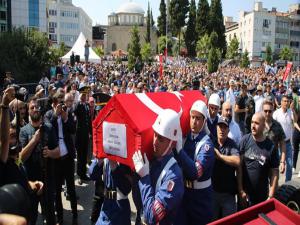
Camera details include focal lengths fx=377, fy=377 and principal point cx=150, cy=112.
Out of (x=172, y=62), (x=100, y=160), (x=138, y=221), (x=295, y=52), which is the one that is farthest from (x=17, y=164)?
(x=295, y=52)

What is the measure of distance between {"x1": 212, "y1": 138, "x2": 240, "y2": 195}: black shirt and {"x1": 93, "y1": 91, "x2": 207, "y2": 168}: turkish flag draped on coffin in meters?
1.19

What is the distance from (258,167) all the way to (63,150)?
295 cm

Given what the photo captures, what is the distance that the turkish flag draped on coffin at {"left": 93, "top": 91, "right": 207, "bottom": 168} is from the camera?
3209mm

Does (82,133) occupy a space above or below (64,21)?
below

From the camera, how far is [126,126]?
327 centimetres

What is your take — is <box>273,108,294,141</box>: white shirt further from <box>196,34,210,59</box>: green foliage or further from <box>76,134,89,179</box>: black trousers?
<box>196,34,210,59</box>: green foliage

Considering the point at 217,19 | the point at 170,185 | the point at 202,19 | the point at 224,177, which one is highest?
the point at 202,19

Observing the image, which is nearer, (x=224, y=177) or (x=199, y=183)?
(x=199, y=183)

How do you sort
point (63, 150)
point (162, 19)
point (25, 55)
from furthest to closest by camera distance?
point (162, 19) → point (25, 55) → point (63, 150)

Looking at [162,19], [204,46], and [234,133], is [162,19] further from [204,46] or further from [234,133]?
[234,133]

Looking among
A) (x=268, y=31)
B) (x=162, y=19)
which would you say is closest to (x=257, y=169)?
(x=162, y=19)

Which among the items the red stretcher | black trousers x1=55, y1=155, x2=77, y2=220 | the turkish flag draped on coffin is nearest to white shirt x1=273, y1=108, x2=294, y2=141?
black trousers x1=55, y1=155, x2=77, y2=220

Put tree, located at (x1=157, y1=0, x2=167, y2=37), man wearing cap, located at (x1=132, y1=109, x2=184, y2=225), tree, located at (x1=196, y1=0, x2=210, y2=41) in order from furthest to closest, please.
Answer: tree, located at (x1=157, y1=0, x2=167, y2=37) → tree, located at (x1=196, y1=0, x2=210, y2=41) → man wearing cap, located at (x1=132, y1=109, x2=184, y2=225)

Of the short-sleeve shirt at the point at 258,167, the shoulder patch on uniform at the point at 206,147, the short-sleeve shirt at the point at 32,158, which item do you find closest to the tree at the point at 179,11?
the short-sleeve shirt at the point at 32,158
